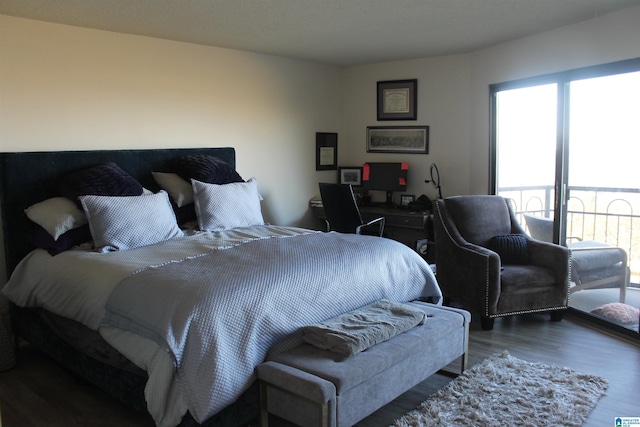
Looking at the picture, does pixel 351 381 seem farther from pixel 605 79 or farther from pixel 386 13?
pixel 605 79

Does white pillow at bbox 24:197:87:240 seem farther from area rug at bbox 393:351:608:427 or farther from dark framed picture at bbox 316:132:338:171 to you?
dark framed picture at bbox 316:132:338:171

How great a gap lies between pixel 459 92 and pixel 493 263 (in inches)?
90.6

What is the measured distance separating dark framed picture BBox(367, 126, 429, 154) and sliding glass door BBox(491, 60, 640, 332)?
3.39ft

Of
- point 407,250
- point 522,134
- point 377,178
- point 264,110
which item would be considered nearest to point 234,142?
point 264,110

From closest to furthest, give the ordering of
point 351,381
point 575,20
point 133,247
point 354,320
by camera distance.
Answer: point 351,381, point 354,320, point 133,247, point 575,20

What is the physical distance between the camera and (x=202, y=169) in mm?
4512

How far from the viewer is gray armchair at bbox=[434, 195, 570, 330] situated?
4.00 meters

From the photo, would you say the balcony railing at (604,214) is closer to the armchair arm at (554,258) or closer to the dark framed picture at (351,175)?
the armchair arm at (554,258)

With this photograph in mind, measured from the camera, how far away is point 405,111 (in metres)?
5.95

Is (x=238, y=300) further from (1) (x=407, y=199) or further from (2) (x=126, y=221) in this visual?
(1) (x=407, y=199)

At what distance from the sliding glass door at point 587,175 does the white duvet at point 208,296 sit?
1.54 meters

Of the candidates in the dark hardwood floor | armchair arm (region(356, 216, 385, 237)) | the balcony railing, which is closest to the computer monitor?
armchair arm (region(356, 216, 385, 237))

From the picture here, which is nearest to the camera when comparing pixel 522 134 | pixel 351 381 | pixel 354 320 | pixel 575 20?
pixel 351 381

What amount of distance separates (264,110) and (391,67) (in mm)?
1573
